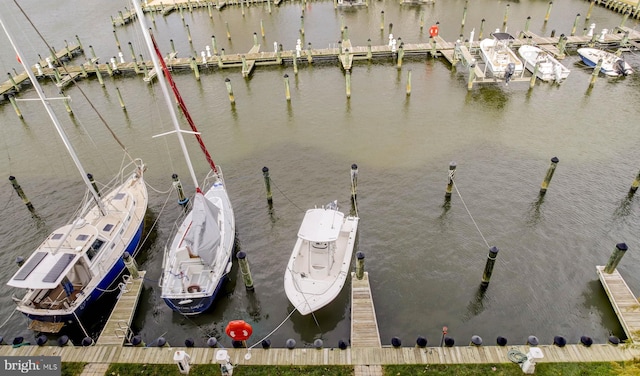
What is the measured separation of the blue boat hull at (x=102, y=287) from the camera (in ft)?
63.6

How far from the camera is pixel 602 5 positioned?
56.3m

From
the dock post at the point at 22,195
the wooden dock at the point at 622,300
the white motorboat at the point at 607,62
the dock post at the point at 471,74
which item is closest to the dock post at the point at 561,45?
the white motorboat at the point at 607,62

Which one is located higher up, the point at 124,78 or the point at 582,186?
the point at 124,78

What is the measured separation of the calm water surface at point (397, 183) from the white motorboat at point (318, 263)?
176 centimetres

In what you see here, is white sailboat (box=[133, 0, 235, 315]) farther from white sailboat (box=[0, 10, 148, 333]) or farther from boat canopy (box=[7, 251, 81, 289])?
boat canopy (box=[7, 251, 81, 289])

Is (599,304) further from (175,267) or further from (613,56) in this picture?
(613,56)

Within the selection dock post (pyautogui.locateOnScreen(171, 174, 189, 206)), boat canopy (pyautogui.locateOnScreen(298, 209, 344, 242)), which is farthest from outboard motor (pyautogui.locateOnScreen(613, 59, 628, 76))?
dock post (pyautogui.locateOnScreen(171, 174, 189, 206))

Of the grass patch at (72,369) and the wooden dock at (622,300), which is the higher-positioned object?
the grass patch at (72,369)

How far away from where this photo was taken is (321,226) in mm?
21234

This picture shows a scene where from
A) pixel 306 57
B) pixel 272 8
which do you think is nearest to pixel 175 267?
pixel 306 57

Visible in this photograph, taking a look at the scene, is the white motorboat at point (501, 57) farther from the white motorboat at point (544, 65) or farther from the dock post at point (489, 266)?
the dock post at point (489, 266)

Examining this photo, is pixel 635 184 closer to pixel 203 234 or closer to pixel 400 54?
pixel 400 54

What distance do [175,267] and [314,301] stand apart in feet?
24.8

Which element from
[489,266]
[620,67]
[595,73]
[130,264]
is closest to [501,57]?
[595,73]
